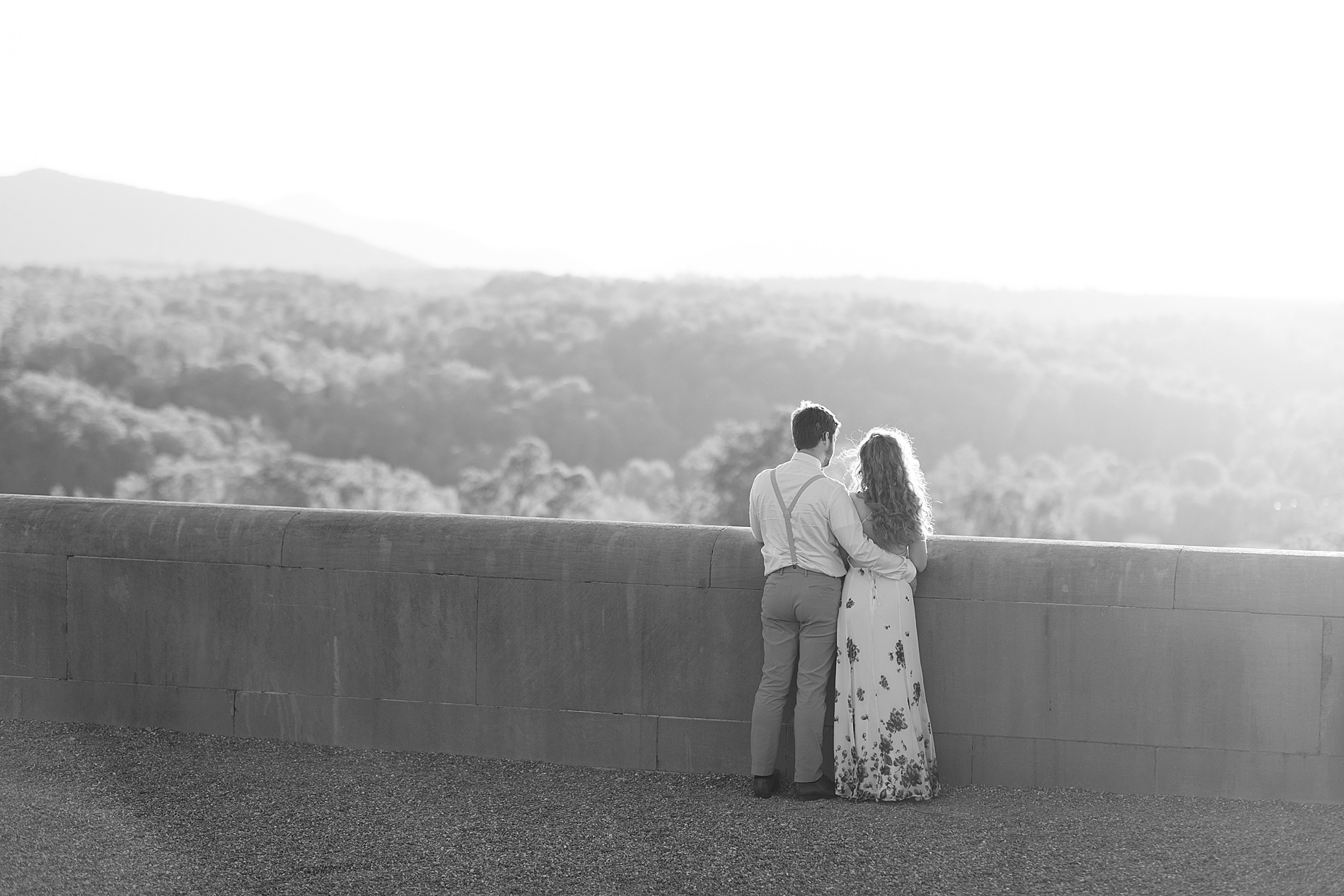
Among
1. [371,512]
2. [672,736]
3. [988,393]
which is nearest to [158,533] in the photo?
[371,512]

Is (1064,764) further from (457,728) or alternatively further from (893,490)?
(457,728)

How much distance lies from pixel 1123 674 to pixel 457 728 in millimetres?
2356

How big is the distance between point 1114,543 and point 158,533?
3.53 metres

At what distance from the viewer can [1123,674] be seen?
14.2 feet

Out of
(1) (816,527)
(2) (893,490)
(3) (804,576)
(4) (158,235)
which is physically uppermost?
(4) (158,235)

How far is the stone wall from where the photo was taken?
4223 millimetres

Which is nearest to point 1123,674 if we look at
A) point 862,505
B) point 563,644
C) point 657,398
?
point 862,505

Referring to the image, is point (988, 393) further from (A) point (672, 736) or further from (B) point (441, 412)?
(A) point (672, 736)

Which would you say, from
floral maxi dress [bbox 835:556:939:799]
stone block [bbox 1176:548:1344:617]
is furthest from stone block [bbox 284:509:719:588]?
stone block [bbox 1176:548:1344:617]

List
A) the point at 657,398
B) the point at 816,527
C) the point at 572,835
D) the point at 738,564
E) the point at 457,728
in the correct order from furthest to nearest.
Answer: the point at 657,398 < the point at 457,728 < the point at 738,564 < the point at 816,527 < the point at 572,835

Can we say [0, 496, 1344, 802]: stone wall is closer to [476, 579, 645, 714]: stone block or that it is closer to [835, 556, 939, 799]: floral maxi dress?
[476, 579, 645, 714]: stone block

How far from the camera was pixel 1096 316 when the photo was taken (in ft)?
262

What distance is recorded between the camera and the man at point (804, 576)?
4219 millimetres

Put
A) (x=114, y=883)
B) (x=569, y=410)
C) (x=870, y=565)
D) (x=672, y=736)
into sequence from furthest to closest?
1. (x=569, y=410)
2. (x=672, y=736)
3. (x=870, y=565)
4. (x=114, y=883)
